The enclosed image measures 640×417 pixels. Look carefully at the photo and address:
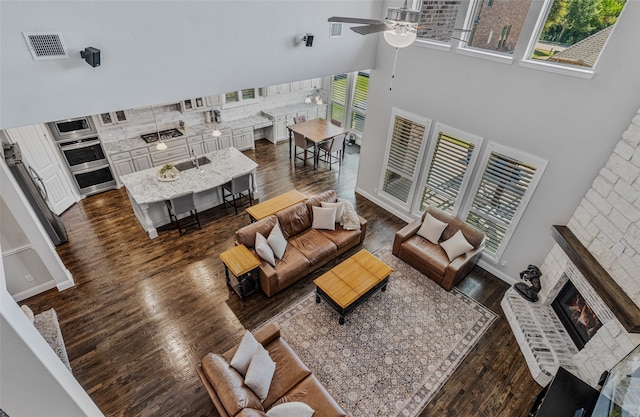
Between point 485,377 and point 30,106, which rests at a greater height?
point 30,106

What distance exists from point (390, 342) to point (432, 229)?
7.20 ft

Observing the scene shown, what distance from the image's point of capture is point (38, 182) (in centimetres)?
588

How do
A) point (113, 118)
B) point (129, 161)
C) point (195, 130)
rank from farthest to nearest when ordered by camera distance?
point (195, 130) < point (129, 161) < point (113, 118)

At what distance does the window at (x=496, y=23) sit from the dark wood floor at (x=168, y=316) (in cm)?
369

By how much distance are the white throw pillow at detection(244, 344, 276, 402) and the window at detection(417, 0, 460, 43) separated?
5183 millimetres

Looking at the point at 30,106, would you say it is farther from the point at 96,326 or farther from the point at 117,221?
the point at 117,221

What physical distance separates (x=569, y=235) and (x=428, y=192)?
8.22 ft

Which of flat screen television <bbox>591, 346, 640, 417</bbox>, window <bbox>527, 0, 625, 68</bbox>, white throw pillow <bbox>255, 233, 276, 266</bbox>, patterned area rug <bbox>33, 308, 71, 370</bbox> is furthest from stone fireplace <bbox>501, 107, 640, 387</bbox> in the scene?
patterned area rug <bbox>33, 308, 71, 370</bbox>

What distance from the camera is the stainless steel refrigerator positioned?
16.3 feet

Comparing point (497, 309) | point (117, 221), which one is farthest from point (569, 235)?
point (117, 221)

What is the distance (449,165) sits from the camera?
19.2 feet

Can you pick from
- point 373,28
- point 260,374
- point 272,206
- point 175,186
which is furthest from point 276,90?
point 260,374

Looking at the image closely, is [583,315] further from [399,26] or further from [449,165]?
[399,26]

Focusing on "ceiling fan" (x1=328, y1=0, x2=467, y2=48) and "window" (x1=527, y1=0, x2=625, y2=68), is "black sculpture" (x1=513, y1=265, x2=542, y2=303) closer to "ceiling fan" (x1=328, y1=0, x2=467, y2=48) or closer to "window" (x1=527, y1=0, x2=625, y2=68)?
"window" (x1=527, y1=0, x2=625, y2=68)
